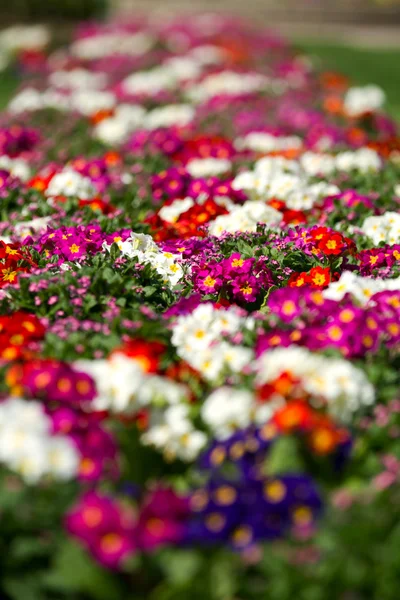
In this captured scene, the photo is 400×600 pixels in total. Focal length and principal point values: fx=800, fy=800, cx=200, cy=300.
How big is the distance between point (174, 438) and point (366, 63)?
1516 cm

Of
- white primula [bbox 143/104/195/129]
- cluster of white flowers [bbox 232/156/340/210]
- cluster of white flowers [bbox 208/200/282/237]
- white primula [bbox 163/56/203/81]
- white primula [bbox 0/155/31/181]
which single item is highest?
cluster of white flowers [bbox 208/200/282/237]

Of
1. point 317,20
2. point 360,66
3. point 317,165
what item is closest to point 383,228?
point 317,165

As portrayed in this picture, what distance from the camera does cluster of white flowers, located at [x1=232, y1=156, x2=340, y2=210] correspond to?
5371 millimetres

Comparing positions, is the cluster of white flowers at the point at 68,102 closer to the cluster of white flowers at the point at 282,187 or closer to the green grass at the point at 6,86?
the green grass at the point at 6,86

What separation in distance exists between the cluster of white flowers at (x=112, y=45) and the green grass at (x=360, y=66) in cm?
137

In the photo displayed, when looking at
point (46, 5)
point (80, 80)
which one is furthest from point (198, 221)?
point (46, 5)

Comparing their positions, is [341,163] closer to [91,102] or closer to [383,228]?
[383,228]

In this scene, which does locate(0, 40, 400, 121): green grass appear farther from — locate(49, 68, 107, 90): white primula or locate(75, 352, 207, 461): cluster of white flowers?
locate(75, 352, 207, 461): cluster of white flowers

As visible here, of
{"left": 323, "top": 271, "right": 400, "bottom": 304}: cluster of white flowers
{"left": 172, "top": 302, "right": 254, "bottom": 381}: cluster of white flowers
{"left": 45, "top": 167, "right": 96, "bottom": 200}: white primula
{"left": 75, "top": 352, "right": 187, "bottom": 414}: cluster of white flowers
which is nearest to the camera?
{"left": 75, "top": 352, "right": 187, "bottom": 414}: cluster of white flowers

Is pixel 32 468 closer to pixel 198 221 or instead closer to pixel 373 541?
pixel 373 541

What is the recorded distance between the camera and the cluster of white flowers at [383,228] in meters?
4.71

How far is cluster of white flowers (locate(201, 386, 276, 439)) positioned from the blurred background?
10305 millimetres

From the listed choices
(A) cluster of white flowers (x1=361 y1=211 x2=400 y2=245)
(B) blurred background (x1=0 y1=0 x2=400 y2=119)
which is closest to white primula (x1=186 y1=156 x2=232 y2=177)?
(A) cluster of white flowers (x1=361 y1=211 x2=400 y2=245)

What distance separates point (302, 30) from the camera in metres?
22.9
